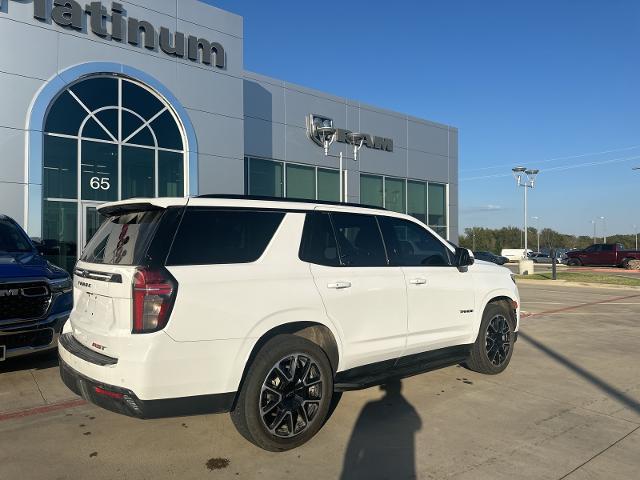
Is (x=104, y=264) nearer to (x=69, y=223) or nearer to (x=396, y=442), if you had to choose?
(x=396, y=442)

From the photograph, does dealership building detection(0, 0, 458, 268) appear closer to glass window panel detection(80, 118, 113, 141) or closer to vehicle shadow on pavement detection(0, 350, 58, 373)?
glass window panel detection(80, 118, 113, 141)

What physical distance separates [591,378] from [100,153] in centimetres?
1145

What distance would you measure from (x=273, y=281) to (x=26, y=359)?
15.5 ft

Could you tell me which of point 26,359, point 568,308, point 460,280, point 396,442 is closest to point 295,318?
point 396,442

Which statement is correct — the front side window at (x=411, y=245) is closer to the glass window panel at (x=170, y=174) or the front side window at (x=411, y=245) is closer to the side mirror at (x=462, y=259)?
the side mirror at (x=462, y=259)

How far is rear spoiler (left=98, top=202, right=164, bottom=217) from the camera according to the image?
12.5ft

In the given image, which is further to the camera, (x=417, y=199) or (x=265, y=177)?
(x=417, y=199)

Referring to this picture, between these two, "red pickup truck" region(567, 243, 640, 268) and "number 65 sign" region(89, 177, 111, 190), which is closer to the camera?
"number 65 sign" region(89, 177, 111, 190)

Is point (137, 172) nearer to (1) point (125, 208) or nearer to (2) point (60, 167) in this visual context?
(2) point (60, 167)

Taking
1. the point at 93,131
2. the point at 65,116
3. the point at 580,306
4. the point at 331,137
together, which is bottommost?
the point at 580,306

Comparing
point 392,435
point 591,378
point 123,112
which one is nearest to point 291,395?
point 392,435

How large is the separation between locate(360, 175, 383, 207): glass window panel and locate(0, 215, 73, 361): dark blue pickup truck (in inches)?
603

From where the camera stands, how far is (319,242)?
172 inches

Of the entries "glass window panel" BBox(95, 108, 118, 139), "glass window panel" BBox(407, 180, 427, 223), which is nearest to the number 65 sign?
"glass window panel" BBox(95, 108, 118, 139)
